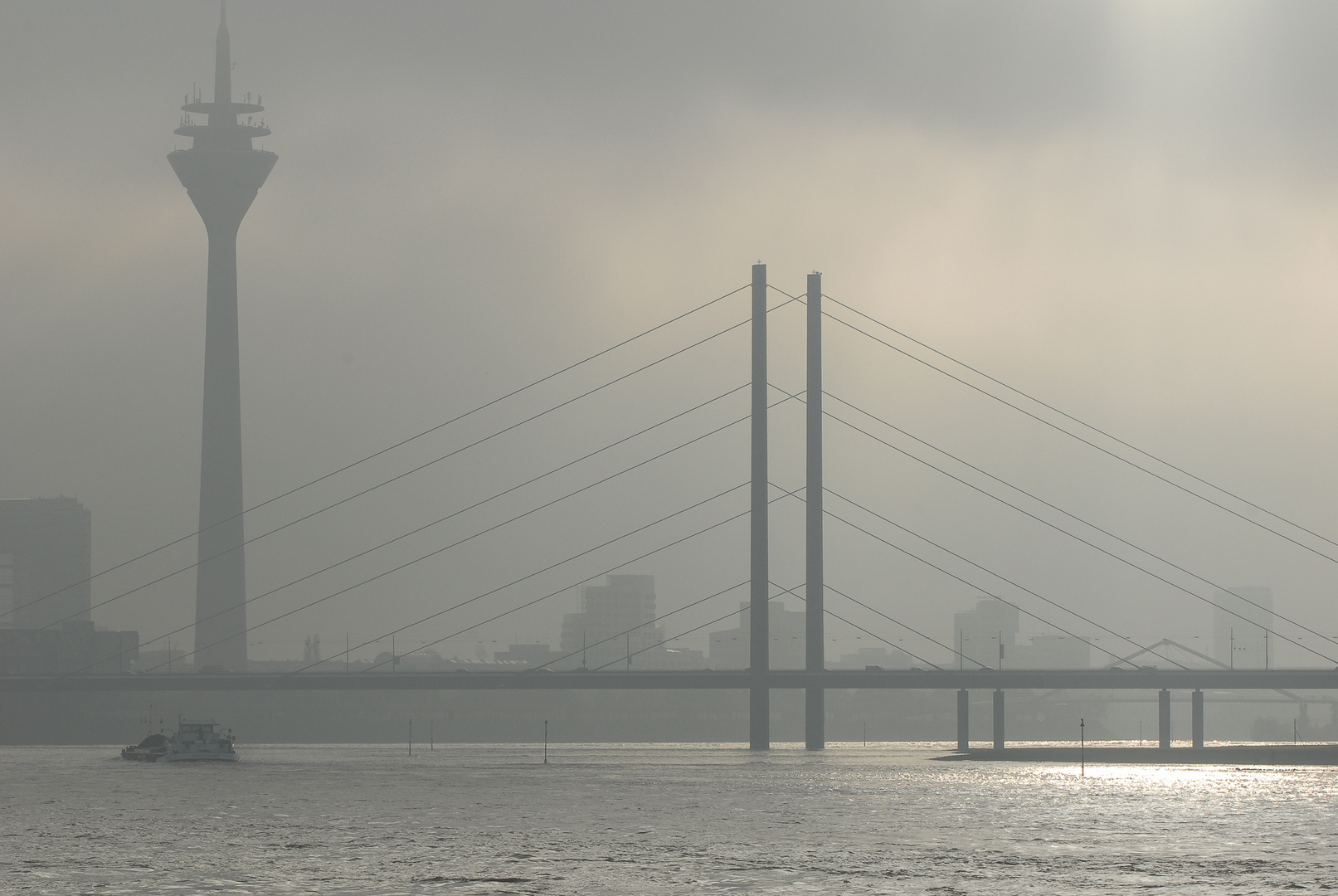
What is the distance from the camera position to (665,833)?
44.5 metres

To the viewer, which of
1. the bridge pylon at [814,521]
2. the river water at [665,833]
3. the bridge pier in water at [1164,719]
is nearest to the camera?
the river water at [665,833]

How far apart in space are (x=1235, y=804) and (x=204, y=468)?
14681 centimetres

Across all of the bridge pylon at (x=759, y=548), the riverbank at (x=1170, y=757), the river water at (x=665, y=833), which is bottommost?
the riverbank at (x=1170, y=757)

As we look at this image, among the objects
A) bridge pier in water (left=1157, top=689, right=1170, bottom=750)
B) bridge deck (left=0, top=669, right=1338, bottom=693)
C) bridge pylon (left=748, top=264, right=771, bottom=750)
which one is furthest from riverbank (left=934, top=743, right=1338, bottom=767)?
bridge pylon (left=748, top=264, right=771, bottom=750)

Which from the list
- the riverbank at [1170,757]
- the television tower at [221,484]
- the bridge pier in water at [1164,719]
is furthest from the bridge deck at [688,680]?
the television tower at [221,484]

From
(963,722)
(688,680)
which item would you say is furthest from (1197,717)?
(688,680)

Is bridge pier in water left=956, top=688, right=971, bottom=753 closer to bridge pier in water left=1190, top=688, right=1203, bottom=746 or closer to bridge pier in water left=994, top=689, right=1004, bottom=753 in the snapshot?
bridge pier in water left=994, top=689, right=1004, bottom=753

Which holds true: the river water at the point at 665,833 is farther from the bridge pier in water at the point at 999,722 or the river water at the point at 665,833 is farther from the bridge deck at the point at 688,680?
the bridge pier in water at the point at 999,722

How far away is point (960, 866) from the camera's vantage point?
36000 mm

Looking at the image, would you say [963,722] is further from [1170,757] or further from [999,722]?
[1170,757]

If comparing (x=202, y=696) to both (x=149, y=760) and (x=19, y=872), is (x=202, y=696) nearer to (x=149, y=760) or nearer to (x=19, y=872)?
(x=149, y=760)

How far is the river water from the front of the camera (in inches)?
Answer: 1315

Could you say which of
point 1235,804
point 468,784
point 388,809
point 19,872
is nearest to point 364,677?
point 468,784

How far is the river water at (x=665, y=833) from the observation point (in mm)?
33406
